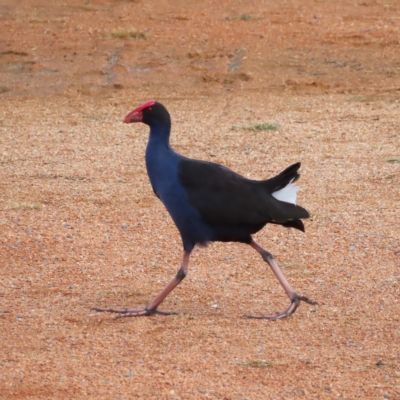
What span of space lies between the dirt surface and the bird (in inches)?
7.6

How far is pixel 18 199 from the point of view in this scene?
7559 mm

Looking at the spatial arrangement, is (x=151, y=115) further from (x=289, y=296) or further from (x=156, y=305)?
(x=289, y=296)

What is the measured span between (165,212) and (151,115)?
6.30ft

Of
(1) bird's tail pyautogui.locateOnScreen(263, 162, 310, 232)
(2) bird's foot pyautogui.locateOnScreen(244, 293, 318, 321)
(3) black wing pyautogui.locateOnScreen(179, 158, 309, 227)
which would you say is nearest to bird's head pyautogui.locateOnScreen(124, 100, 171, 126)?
(3) black wing pyautogui.locateOnScreen(179, 158, 309, 227)

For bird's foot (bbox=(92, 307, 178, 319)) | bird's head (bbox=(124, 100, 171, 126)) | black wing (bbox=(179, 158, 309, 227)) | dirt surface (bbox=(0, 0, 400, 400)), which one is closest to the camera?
dirt surface (bbox=(0, 0, 400, 400))

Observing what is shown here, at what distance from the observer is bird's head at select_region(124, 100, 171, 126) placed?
17.8 feet

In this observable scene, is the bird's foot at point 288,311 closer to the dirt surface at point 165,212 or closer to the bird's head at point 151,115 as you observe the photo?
the dirt surface at point 165,212

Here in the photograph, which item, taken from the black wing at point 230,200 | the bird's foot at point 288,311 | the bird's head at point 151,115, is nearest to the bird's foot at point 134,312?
the bird's foot at point 288,311

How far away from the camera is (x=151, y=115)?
543cm

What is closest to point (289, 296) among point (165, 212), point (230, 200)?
point (230, 200)

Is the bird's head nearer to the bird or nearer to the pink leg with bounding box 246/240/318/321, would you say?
the bird

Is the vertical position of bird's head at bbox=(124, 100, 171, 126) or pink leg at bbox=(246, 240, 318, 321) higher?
bird's head at bbox=(124, 100, 171, 126)

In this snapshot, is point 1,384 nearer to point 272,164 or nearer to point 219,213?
point 219,213

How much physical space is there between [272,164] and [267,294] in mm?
3220
